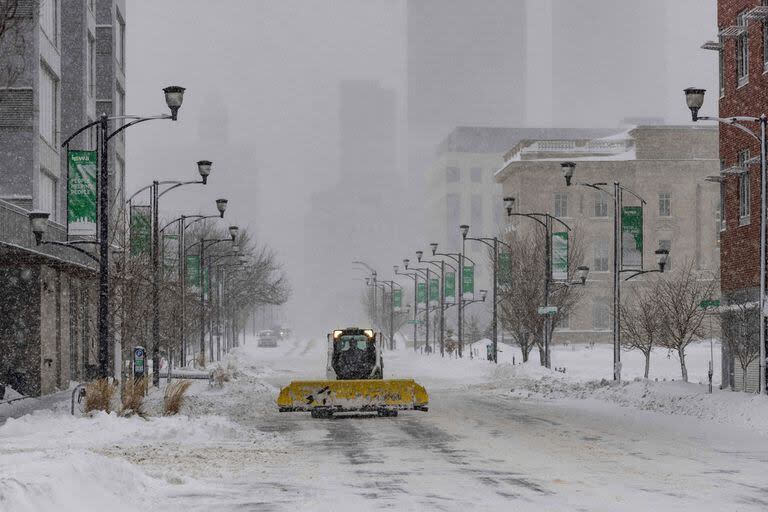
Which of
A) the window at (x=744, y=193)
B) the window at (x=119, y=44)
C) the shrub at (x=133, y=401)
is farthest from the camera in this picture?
the window at (x=119, y=44)

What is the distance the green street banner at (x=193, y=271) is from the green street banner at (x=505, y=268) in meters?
14.9

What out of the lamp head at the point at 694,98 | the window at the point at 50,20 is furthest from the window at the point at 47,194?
the lamp head at the point at 694,98

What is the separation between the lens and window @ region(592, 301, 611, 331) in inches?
A: 4333

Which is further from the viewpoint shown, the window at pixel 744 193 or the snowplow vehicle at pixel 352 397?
the window at pixel 744 193

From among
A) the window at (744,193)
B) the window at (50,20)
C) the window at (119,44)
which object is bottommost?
the window at (744,193)

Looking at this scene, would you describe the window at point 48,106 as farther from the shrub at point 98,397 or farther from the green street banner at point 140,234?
the shrub at point 98,397

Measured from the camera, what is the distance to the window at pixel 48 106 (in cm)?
4809

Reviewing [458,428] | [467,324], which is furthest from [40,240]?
[467,324]

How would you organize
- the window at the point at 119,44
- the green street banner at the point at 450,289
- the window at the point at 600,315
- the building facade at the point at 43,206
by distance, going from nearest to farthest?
the building facade at the point at 43,206, the window at the point at 119,44, the green street banner at the point at 450,289, the window at the point at 600,315

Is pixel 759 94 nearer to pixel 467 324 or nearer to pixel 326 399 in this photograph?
pixel 326 399

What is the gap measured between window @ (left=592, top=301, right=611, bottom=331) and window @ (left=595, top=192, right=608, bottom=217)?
7.92 meters

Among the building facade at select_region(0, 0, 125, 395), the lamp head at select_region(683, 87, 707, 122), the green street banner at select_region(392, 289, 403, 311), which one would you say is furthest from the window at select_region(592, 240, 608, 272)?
the lamp head at select_region(683, 87, 707, 122)

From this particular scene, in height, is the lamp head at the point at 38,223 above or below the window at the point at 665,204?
below

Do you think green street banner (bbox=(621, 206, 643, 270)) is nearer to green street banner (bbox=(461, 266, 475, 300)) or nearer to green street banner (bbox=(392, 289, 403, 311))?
green street banner (bbox=(461, 266, 475, 300))
